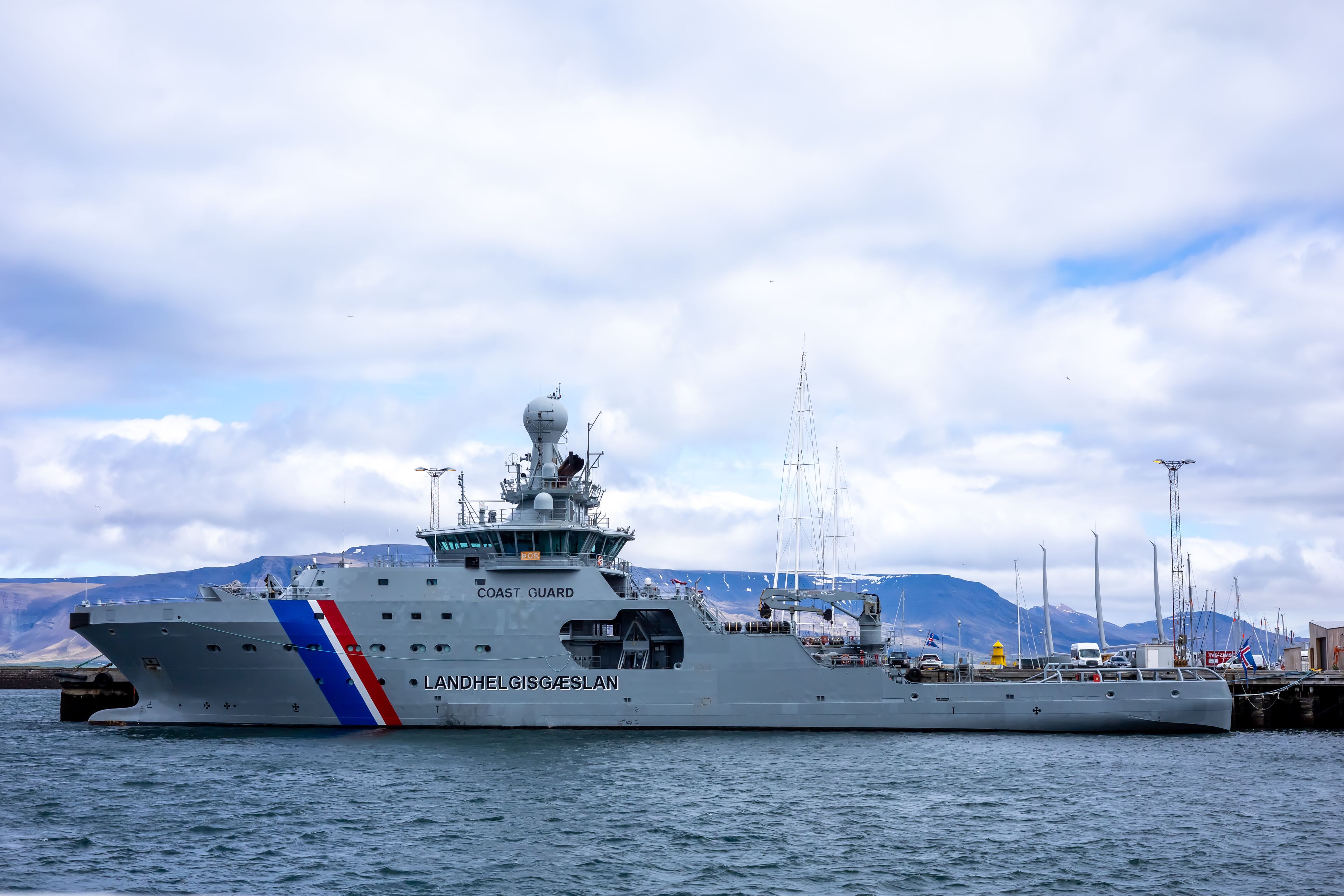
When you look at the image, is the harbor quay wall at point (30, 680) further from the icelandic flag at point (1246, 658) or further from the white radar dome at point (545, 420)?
the icelandic flag at point (1246, 658)

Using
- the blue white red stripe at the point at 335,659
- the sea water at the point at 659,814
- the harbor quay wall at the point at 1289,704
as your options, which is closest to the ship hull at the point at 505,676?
the blue white red stripe at the point at 335,659

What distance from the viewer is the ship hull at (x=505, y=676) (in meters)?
28.2

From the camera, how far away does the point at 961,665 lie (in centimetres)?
3173

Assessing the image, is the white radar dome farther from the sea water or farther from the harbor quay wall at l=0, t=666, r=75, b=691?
the harbor quay wall at l=0, t=666, r=75, b=691

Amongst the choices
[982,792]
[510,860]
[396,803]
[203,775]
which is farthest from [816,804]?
[203,775]

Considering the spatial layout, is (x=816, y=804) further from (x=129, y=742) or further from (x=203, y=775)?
(x=129, y=742)

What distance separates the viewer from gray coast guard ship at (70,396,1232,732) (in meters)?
28.3

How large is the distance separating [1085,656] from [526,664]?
25.0 metres

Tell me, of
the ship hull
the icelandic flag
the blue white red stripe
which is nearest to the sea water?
the ship hull

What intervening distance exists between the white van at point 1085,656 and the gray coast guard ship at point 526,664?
2267mm

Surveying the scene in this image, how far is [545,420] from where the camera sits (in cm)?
3158

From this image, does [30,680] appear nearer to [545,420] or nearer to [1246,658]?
[545,420]

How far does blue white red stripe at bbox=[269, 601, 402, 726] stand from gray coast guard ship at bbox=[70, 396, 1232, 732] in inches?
1.6

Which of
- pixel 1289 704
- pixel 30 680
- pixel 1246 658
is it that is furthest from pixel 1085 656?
pixel 30 680
